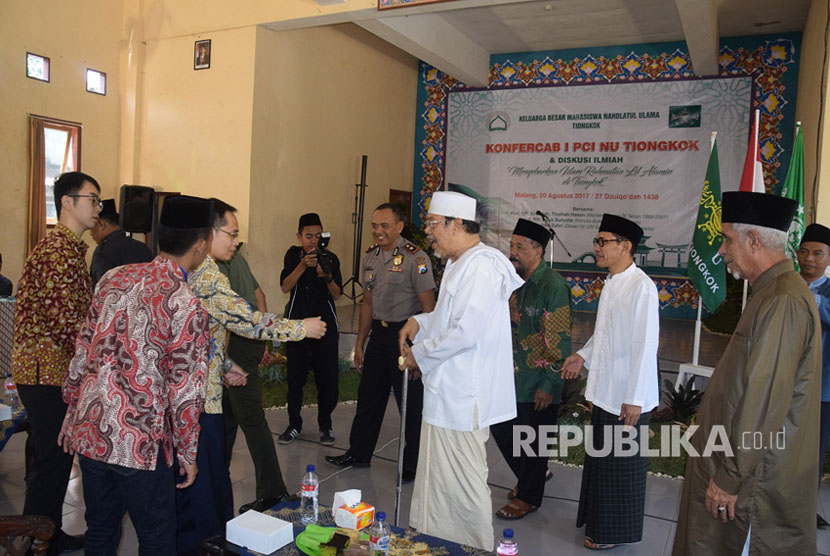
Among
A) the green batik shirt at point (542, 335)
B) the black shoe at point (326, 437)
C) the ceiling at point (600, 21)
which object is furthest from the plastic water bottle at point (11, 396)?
the ceiling at point (600, 21)

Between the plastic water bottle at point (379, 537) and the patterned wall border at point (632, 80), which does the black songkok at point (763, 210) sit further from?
the patterned wall border at point (632, 80)

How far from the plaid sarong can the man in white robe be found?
607mm

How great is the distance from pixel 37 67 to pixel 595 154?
7542mm

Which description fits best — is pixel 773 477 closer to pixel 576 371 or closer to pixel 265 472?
pixel 576 371

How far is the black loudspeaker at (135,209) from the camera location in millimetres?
4672

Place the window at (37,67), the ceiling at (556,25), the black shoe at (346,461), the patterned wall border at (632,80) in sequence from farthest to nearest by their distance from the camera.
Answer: the patterned wall border at (632,80) → the ceiling at (556,25) → the window at (37,67) → the black shoe at (346,461)

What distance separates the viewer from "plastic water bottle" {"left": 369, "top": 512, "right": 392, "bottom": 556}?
2.03 m

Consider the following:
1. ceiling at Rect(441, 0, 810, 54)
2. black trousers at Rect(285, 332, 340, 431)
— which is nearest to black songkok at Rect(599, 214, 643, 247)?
black trousers at Rect(285, 332, 340, 431)

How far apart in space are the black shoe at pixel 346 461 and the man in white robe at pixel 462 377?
1.42 m

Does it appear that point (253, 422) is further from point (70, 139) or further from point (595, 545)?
point (70, 139)

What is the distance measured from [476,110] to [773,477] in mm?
9448

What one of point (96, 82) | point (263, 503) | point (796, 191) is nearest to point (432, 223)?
point (263, 503)

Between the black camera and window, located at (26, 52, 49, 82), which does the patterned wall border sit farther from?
the black camera

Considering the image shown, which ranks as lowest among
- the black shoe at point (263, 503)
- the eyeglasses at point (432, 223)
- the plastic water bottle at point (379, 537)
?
the black shoe at point (263, 503)
